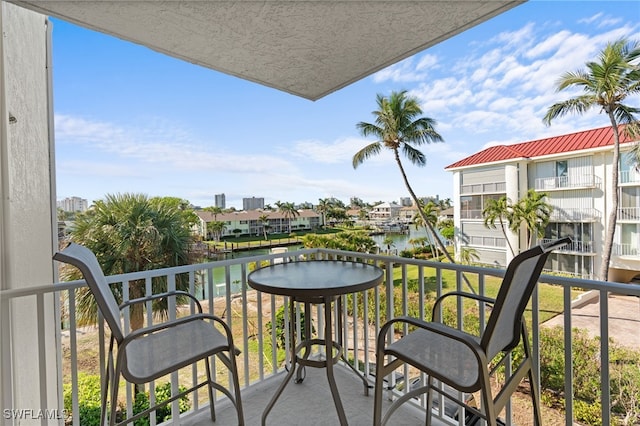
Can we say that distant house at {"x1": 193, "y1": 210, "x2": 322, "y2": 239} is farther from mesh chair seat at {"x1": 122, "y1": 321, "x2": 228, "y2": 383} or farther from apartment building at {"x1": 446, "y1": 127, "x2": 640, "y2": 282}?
mesh chair seat at {"x1": 122, "y1": 321, "x2": 228, "y2": 383}

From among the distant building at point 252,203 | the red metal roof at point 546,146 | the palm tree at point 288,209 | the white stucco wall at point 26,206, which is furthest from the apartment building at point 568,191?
the white stucco wall at point 26,206

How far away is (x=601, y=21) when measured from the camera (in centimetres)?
1297

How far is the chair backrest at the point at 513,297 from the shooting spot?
1069 mm

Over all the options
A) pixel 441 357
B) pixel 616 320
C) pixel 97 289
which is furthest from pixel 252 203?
pixel 441 357

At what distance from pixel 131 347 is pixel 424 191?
2047 centimetres

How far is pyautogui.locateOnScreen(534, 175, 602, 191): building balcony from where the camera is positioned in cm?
1383

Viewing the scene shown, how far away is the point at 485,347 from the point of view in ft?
3.68

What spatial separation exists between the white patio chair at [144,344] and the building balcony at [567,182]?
1789cm

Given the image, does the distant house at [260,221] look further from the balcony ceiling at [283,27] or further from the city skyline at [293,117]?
the balcony ceiling at [283,27]

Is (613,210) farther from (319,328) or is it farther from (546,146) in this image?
(319,328)

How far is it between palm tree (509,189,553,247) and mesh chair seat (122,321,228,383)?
17737 mm

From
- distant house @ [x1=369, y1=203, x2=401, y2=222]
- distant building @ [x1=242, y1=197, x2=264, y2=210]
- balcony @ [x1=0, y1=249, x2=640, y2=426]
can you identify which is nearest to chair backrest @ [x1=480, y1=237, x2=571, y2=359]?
balcony @ [x1=0, y1=249, x2=640, y2=426]

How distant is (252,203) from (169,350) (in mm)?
19001

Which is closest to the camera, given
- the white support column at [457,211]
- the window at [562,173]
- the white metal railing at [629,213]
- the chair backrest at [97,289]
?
the chair backrest at [97,289]
